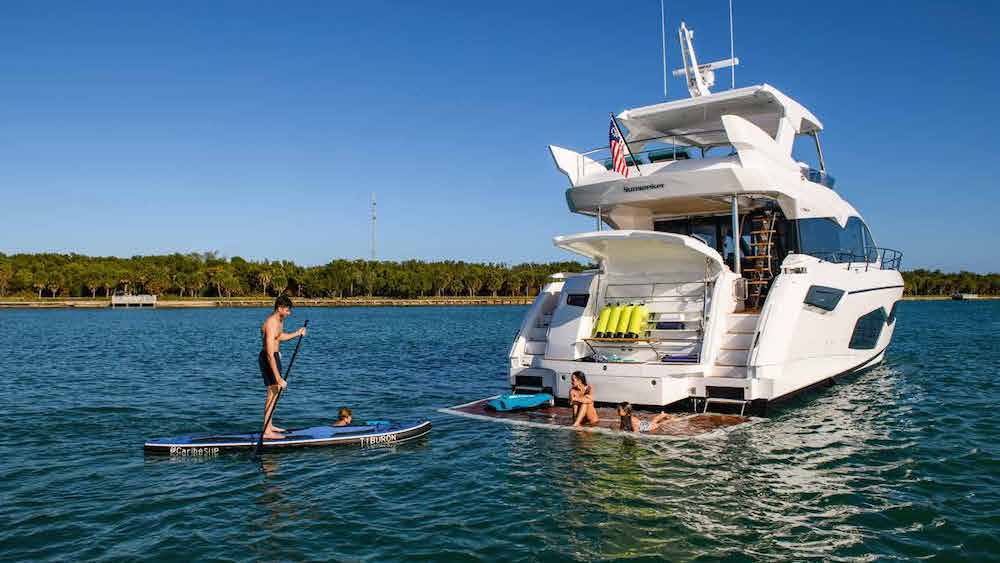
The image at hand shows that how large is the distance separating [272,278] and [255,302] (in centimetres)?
1153

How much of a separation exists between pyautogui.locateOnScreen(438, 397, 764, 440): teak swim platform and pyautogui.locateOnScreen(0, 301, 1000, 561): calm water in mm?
280

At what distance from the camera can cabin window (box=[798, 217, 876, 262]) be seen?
14.3m

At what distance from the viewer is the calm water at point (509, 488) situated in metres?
6.36

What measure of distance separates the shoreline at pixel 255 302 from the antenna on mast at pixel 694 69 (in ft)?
314

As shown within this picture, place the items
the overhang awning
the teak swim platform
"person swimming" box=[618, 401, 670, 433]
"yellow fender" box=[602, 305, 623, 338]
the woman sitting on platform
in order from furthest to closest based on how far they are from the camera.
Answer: "yellow fender" box=[602, 305, 623, 338] → the overhang awning → the woman sitting on platform → "person swimming" box=[618, 401, 670, 433] → the teak swim platform

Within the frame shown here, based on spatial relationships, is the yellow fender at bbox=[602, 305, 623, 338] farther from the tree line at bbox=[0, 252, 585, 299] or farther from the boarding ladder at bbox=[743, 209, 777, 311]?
the tree line at bbox=[0, 252, 585, 299]

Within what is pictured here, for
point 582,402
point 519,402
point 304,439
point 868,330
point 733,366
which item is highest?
point 868,330

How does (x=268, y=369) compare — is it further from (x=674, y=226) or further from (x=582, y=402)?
(x=674, y=226)

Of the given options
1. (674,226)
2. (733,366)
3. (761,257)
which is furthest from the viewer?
(674,226)

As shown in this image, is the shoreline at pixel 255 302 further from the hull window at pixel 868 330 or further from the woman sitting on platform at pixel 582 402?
the woman sitting on platform at pixel 582 402

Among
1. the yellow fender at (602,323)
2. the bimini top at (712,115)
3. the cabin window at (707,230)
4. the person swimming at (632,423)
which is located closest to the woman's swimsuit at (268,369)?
the person swimming at (632,423)

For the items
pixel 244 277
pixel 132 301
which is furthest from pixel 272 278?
pixel 132 301

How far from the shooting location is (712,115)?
605 inches

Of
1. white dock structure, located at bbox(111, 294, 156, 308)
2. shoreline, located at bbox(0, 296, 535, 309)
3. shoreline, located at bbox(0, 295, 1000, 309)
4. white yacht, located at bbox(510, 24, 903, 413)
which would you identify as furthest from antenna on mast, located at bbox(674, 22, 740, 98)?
white dock structure, located at bbox(111, 294, 156, 308)
